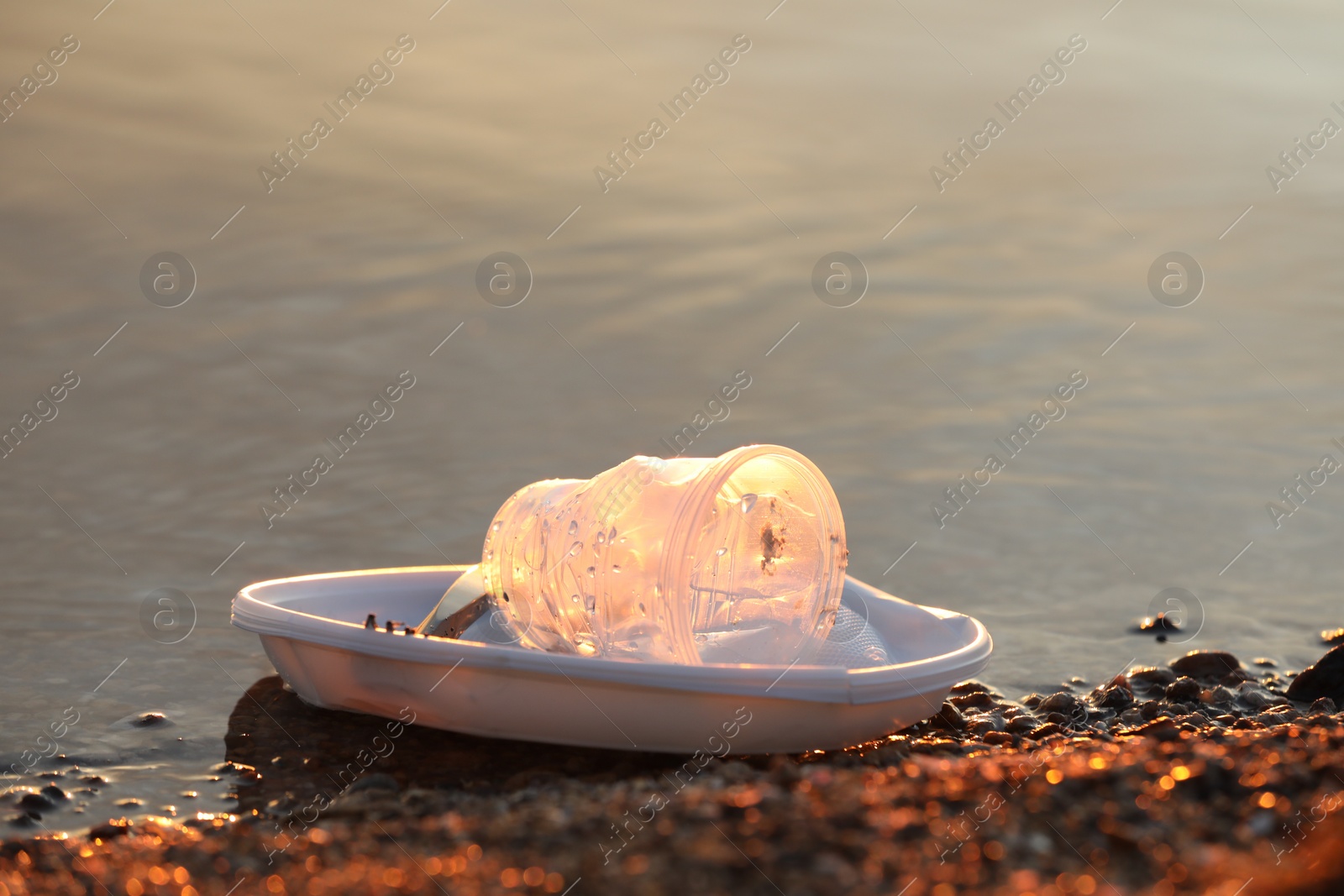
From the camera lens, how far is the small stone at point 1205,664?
23.9ft

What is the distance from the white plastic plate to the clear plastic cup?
28 cm

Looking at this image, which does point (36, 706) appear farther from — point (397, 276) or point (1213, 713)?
point (397, 276)

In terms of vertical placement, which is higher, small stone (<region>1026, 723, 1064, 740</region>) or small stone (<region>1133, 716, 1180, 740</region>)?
small stone (<region>1133, 716, 1180, 740</region>)

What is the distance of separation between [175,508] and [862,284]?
7.28 metres

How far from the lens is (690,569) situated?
574cm

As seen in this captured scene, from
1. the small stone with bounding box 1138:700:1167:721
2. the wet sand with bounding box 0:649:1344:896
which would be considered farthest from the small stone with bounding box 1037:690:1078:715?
the wet sand with bounding box 0:649:1344:896

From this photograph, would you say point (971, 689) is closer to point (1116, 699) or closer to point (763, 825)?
point (1116, 699)

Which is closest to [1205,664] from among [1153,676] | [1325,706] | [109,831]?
[1153,676]

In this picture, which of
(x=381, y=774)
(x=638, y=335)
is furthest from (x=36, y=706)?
(x=638, y=335)

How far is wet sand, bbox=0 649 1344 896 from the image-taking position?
3.83 meters

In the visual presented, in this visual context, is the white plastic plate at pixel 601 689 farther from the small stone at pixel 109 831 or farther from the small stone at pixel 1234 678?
the small stone at pixel 1234 678

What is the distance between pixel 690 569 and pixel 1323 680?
11.8 ft

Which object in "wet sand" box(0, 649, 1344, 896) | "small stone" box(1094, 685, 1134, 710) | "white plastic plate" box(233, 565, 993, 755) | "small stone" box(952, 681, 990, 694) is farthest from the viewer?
"small stone" box(952, 681, 990, 694)

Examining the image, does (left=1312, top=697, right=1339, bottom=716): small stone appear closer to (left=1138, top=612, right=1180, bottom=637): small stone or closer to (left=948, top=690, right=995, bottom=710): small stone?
(left=1138, top=612, right=1180, bottom=637): small stone
